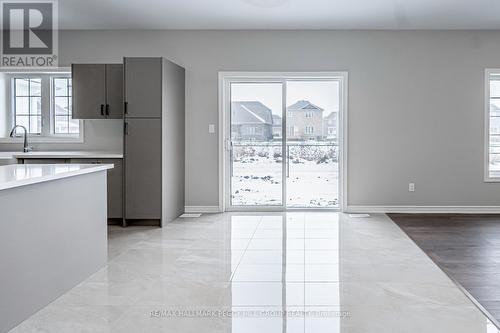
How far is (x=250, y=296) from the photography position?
3324 millimetres

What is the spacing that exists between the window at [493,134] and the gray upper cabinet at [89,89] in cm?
514

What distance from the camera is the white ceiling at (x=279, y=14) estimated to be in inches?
219

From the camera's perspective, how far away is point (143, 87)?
5.88 meters

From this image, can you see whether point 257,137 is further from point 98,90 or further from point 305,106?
point 98,90

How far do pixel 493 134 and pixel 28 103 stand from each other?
6482 millimetres

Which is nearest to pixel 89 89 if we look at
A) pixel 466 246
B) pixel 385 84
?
pixel 385 84

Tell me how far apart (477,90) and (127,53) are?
4.79 meters

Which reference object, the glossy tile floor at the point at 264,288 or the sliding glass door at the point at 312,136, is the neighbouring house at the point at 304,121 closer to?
the sliding glass door at the point at 312,136

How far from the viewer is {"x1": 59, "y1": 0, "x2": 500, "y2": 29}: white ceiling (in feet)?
18.2

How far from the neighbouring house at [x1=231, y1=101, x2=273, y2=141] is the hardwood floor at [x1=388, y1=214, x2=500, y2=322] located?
2116 millimetres

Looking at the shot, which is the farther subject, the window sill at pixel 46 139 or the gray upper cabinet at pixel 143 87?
the window sill at pixel 46 139

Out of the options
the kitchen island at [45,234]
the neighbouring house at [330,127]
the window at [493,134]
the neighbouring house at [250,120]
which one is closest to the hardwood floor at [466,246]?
the window at [493,134]

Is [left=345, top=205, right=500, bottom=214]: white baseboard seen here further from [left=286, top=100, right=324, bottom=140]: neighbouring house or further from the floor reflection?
the floor reflection
